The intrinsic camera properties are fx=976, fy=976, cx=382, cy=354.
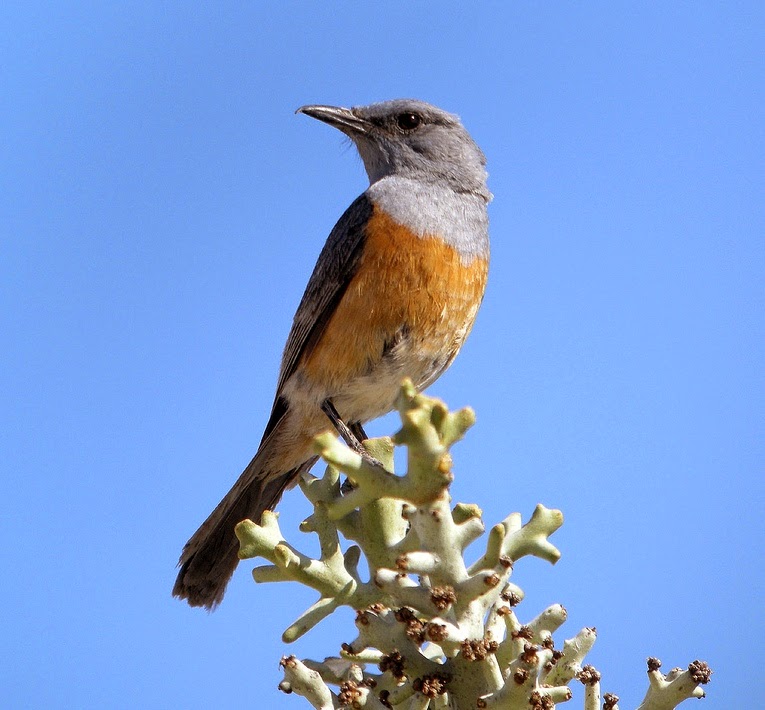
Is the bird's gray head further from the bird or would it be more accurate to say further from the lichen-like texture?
the lichen-like texture

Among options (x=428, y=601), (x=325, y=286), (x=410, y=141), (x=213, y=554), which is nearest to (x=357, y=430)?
(x=325, y=286)

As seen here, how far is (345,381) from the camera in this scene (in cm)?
562

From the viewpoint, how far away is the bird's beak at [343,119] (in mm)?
6531

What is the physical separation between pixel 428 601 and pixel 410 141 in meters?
4.39

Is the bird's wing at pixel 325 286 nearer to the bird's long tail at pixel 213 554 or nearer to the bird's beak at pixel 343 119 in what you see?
the bird's long tail at pixel 213 554

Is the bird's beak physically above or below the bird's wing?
above

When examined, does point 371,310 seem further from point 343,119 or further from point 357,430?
point 343,119

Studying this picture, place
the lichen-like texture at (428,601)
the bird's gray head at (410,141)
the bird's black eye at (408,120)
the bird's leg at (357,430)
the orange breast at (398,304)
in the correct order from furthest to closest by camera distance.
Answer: the bird's black eye at (408,120), the bird's gray head at (410,141), the bird's leg at (357,430), the orange breast at (398,304), the lichen-like texture at (428,601)

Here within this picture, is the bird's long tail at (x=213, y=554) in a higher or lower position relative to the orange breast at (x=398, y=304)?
lower

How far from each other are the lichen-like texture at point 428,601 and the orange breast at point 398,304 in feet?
7.74

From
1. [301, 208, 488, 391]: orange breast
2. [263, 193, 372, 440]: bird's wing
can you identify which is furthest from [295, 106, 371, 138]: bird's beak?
[301, 208, 488, 391]: orange breast

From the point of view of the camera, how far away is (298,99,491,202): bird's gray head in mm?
6418

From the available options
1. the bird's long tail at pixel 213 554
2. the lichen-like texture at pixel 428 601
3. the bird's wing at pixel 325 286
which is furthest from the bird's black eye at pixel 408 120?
the lichen-like texture at pixel 428 601

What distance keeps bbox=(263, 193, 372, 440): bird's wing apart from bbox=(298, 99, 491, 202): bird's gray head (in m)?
0.55
